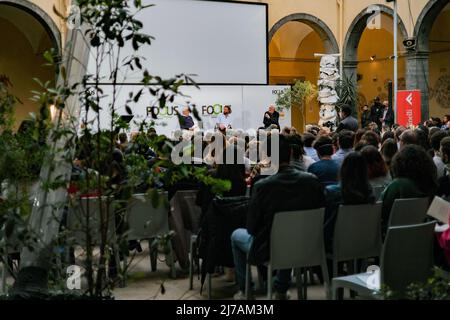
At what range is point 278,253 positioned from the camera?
4.45 m

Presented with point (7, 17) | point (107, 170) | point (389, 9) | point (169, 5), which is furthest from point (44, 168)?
point (7, 17)

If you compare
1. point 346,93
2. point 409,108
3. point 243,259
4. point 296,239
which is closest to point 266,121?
point 346,93

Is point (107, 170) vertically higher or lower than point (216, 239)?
higher

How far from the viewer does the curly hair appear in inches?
185

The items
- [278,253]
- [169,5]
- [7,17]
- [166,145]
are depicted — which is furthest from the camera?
[7,17]

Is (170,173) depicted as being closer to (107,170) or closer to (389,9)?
(107,170)

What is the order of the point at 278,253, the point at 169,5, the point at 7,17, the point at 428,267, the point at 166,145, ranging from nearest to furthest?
1. the point at 166,145
2. the point at 428,267
3. the point at 278,253
4. the point at 169,5
5. the point at 7,17

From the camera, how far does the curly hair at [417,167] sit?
185 inches

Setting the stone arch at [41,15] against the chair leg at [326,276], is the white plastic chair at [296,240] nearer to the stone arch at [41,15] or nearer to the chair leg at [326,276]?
the chair leg at [326,276]

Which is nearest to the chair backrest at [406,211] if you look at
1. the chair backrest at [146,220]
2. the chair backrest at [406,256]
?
the chair backrest at [406,256]

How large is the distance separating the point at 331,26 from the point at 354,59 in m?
1.21

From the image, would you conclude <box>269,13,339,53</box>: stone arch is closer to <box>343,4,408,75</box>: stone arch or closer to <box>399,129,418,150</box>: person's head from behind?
<box>343,4,408,75</box>: stone arch

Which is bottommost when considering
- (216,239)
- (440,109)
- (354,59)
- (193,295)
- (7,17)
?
(193,295)

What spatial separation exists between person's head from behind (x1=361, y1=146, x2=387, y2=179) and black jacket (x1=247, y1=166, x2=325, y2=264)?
1.00 metres
